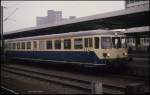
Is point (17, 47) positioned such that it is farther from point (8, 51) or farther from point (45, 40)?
point (45, 40)

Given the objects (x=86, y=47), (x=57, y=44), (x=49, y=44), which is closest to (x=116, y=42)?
(x=86, y=47)

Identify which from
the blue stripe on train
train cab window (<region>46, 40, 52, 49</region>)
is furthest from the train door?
train cab window (<region>46, 40, 52, 49</region>)

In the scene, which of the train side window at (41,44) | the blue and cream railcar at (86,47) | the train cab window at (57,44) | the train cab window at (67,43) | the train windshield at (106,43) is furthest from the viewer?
the train side window at (41,44)

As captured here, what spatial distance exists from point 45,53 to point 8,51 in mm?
12553

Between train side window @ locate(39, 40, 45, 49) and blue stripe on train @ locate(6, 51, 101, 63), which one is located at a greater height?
train side window @ locate(39, 40, 45, 49)

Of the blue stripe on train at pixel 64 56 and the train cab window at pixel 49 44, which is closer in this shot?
the blue stripe on train at pixel 64 56

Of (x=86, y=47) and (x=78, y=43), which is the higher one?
(x=78, y=43)

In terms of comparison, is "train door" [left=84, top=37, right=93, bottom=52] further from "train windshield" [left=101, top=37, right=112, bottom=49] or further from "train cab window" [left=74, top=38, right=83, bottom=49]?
"train windshield" [left=101, top=37, right=112, bottom=49]

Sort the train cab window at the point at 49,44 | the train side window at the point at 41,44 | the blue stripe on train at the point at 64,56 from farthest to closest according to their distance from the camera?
1. the train side window at the point at 41,44
2. the train cab window at the point at 49,44
3. the blue stripe on train at the point at 64,56

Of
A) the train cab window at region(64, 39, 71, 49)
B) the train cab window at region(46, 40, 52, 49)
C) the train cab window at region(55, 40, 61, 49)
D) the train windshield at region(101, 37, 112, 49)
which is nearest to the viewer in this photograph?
the train windshield at region(101, 37, 112, 49)

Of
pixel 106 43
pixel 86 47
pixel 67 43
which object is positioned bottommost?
pixel 86 47

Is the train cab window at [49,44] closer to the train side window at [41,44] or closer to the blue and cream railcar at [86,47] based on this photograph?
the blue and cream railcar at [86,47]

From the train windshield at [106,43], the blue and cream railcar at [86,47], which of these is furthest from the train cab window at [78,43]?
the train windshield at [106,43]

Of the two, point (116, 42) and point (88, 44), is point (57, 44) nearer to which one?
point (88, 44)
